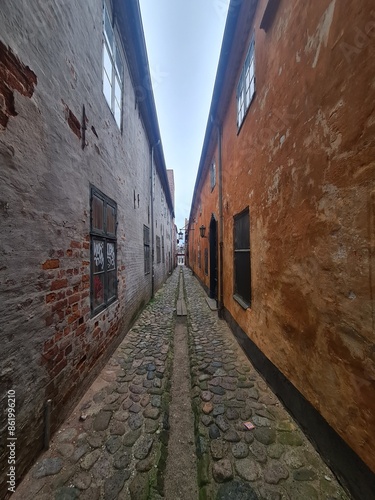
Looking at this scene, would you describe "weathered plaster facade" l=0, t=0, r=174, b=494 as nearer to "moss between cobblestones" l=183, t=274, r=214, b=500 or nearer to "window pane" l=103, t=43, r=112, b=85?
"window pane" l=103, t=43, r=112, b=85

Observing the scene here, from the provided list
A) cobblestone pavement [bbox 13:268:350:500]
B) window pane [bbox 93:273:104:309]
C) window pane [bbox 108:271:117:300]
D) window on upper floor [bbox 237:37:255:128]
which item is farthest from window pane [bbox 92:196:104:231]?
window on upper floor [bbox 237:37:255:128]

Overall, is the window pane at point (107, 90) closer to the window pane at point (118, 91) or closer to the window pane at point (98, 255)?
the window pane at point (118, 91)

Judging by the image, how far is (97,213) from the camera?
2904mm

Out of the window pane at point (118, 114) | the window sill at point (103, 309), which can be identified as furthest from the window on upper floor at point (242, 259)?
the window pane at point (118, 114)

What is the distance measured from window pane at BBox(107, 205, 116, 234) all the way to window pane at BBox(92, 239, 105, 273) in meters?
0.42

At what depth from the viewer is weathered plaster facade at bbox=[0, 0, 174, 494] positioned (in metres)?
1.41

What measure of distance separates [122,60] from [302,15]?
3824mm

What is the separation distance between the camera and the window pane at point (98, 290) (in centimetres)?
281

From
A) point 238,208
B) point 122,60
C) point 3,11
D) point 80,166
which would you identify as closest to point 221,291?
point 238,208

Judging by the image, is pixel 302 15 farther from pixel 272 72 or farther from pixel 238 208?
pixel 238 208

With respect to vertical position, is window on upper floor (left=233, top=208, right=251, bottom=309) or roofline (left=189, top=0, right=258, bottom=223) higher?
roofline (left=189, top=0, right=258, bottom=223)

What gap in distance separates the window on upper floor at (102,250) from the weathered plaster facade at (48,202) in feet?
0.43

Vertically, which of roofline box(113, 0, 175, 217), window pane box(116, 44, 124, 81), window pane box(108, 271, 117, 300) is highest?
roofline box(113, 0, 175, 217)

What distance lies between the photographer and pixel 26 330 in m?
1.53
